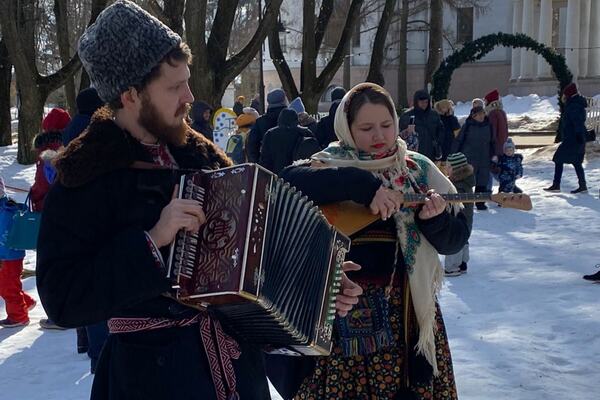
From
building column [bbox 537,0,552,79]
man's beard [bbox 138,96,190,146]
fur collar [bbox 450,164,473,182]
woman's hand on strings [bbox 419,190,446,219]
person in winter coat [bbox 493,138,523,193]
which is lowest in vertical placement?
person in winter coat [bbox 493,138,523,193]

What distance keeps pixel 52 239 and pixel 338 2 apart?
3484 cm

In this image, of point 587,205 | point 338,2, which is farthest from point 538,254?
point 338,2

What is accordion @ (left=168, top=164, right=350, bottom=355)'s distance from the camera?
1960 millimetres

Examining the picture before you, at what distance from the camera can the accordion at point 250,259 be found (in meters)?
1.96

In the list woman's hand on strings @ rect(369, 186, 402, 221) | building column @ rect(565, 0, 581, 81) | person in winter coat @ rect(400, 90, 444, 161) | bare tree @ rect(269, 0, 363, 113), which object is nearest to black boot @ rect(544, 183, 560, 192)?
person in winter coat @ rect(400, 90, 444, 161)

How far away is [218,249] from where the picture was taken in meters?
1.98

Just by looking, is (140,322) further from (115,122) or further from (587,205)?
(587,205)

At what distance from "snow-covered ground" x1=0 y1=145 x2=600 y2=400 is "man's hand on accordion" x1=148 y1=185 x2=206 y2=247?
3318mm

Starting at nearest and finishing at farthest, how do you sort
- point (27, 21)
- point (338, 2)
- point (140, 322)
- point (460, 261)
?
1. point (140, 322)
2. point (460, 261)
3. point (27, 21)
4. point (338, 2)

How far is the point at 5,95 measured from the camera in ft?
80.1

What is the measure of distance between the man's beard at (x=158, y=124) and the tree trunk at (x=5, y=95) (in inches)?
890

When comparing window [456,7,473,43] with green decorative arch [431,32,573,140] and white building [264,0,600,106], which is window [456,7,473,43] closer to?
white building [264,0,600,106]

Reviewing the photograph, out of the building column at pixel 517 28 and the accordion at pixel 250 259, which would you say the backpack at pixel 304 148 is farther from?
the building column at pixel 517 28

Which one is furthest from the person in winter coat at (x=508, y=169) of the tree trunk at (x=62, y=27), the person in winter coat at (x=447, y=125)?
the tree trunk at (x=62, y=27)
